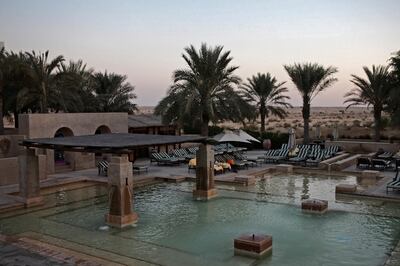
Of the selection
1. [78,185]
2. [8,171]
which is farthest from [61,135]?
[78,185]

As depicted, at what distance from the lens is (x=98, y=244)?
11289 mm

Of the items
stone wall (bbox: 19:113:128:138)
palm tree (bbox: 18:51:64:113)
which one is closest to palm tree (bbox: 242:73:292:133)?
stone wall (bbox: 19:113:128:138)

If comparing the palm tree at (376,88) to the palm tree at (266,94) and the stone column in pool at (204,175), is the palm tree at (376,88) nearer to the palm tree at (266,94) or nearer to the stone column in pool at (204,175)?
the palm tree at (266,94)

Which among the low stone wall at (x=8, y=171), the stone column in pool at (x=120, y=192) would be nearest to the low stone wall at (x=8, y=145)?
the low stone wall at (x=8, y=171)

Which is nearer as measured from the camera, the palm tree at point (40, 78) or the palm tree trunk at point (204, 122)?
the palm tree at point (40, 78)

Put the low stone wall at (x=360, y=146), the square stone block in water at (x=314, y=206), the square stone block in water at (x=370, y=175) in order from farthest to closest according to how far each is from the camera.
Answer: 1. the low stone wall at (x=360, y=146)
2. the square stone block in water at (x=370, y=175)
3. the square stone block in water at (x=314, y=206)

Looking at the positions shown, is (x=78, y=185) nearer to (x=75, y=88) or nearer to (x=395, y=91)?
(x=75, y=88)

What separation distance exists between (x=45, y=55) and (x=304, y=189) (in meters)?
16.7

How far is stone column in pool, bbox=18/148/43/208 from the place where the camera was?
15625 mm

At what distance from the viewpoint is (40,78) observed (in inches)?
1020

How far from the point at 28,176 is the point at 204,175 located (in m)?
6.50

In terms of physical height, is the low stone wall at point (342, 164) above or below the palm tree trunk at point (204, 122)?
below

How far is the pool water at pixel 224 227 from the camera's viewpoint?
34.1 feet

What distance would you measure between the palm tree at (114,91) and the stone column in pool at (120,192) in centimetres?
2276
